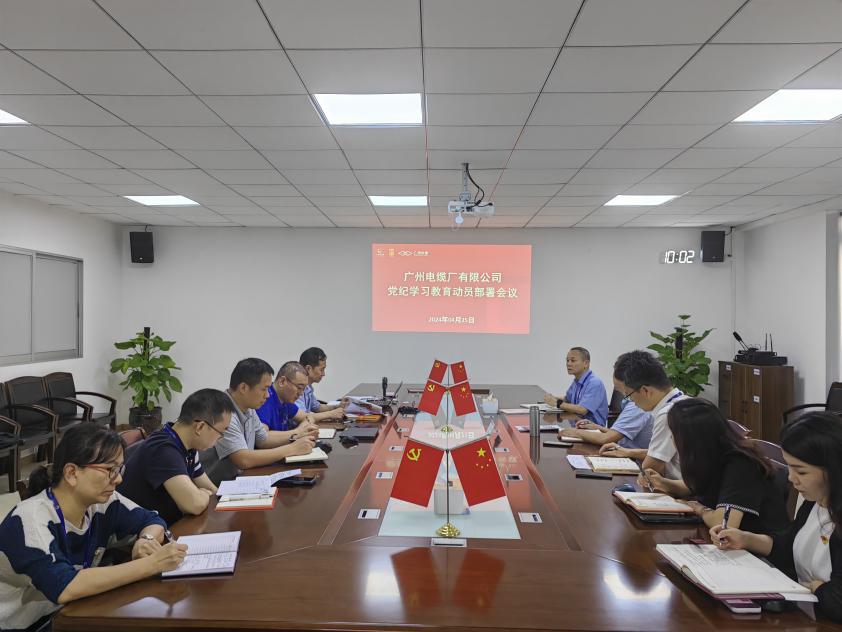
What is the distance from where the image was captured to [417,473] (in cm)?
190

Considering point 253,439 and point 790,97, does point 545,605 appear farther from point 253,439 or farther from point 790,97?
point 790,97

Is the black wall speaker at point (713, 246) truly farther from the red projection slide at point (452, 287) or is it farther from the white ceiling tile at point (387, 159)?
the white ceiling tile at point (387, 159)

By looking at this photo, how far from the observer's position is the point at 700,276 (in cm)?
732

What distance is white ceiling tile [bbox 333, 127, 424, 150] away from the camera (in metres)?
3.51

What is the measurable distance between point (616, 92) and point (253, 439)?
9.01ft

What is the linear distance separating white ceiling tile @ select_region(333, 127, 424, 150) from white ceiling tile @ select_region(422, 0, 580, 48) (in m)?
1.12

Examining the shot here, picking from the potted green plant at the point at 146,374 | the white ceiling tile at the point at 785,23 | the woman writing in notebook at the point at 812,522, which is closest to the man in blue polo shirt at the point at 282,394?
the woman writing in notebook at the point at 812,522

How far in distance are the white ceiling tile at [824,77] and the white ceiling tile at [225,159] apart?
3.34 m

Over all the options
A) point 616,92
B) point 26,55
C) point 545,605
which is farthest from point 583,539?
point 26,55

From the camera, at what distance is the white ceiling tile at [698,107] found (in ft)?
9.65

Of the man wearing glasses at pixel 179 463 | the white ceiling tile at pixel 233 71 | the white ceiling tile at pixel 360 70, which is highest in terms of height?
the white ceiling tile at pixel 360 70

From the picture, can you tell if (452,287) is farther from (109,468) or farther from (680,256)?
(109,468)

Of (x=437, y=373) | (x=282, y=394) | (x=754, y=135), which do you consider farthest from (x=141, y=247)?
(x=754, y=135)

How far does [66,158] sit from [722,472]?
15.4ft
